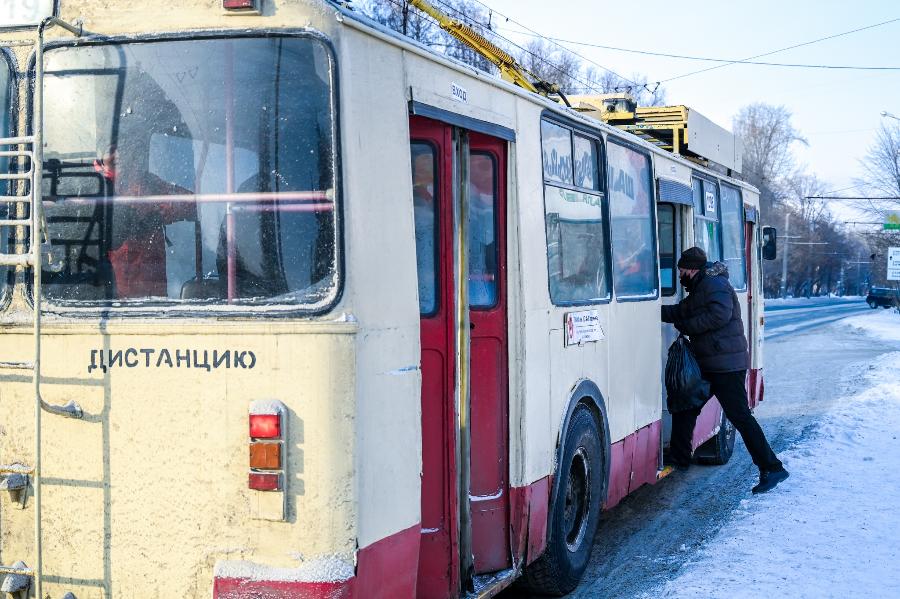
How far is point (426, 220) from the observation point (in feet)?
16.5

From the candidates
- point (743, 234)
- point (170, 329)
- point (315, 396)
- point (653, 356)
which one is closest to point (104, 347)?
point (170, 329)

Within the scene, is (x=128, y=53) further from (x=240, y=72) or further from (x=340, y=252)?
(x=340, y=252)

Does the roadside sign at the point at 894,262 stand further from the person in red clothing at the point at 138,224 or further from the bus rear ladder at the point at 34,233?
the bus rear ladder at the point at 34,233

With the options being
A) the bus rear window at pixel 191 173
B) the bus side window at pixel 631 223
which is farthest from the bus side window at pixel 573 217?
the bus rear window at pixel 191 173

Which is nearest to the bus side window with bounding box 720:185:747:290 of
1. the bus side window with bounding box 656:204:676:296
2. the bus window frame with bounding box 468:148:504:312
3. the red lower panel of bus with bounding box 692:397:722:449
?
the red lower panel of bus with bounding box 692:397:722:449

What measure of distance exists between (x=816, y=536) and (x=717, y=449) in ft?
11.5

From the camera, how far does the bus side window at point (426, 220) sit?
16.4 feet

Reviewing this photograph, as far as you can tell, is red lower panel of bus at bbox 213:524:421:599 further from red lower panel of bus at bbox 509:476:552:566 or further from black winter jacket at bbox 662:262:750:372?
black winter jacket at bbox 662:262:750:372

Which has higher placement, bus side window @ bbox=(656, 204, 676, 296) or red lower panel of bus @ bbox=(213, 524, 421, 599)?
bus side window @ bbox=(656, 204, 676, 296)

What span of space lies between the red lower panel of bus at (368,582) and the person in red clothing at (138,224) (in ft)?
3.93

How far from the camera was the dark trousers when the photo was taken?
9.03 meters

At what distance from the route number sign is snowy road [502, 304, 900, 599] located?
4.41 metres

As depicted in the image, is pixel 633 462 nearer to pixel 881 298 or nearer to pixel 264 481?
pixel 264 481

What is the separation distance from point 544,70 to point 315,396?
40063mm
